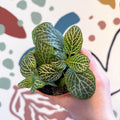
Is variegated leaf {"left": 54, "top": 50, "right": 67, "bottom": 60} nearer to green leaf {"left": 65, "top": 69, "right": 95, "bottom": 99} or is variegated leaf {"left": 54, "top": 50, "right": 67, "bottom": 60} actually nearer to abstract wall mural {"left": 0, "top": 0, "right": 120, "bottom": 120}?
green leaf {"left": 65, "top": 69, "right": 95, "bottom": 99}

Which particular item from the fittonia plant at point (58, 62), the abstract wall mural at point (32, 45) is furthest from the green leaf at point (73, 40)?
the abstract wall mural at point (32, 45)

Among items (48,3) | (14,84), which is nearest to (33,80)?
(14,84)

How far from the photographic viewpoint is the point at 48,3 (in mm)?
786

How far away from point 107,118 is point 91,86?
0.18 meters

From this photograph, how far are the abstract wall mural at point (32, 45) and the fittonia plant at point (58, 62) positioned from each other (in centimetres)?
37

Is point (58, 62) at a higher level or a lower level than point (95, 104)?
higher

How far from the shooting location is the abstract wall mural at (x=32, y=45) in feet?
2.42

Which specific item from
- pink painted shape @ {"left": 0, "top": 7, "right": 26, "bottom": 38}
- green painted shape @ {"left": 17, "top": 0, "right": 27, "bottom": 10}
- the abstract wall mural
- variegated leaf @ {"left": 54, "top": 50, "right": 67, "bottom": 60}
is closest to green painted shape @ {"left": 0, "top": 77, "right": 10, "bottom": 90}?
the abstract wall mural

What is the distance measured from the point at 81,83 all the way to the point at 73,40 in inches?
3.8

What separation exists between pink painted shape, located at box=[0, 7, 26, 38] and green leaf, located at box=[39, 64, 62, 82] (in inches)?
16.9

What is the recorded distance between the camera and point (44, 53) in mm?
384

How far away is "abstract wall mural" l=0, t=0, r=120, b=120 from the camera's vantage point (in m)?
0.74

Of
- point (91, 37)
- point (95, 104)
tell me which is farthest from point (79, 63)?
point (91, 37)

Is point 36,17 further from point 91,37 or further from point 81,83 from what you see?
point 81,83
